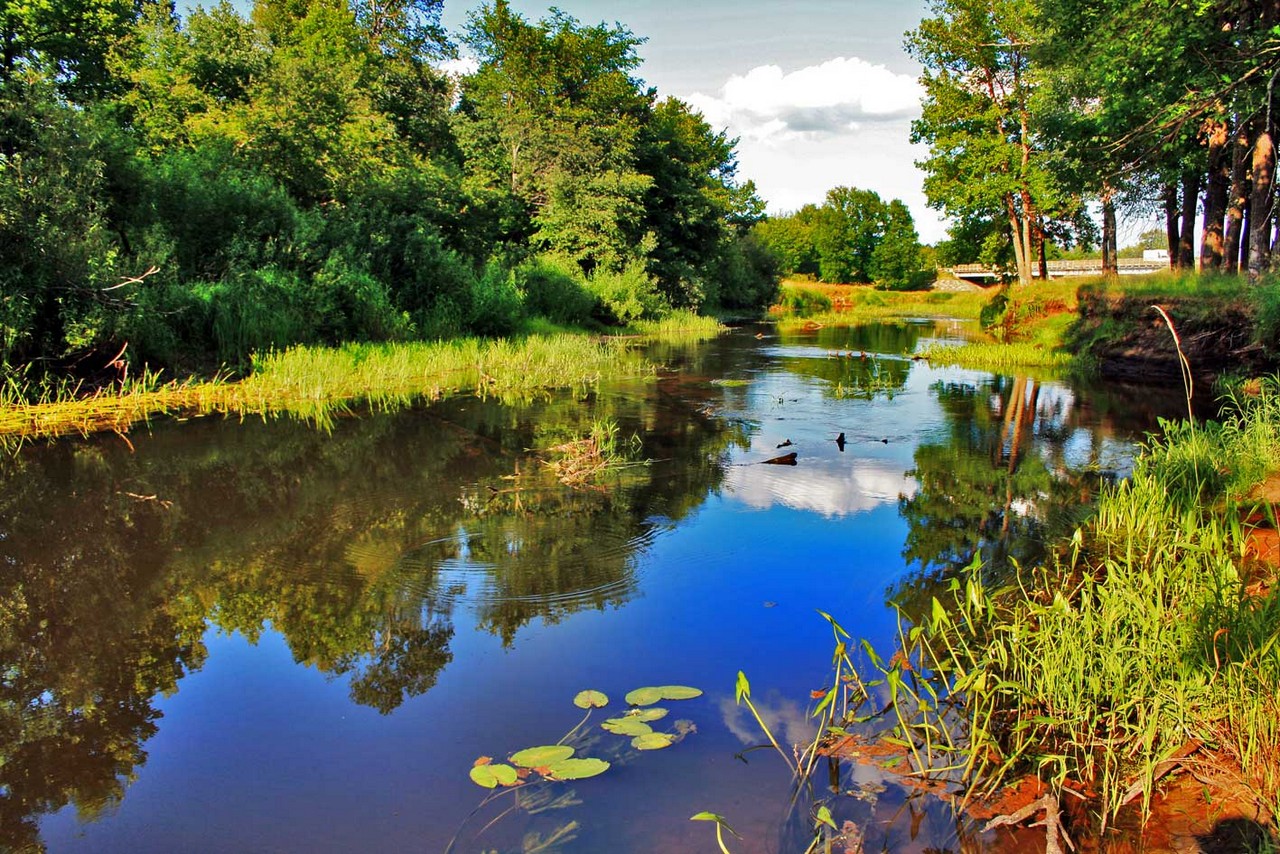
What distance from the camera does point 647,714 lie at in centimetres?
367

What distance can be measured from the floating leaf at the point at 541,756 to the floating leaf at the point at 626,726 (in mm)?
265

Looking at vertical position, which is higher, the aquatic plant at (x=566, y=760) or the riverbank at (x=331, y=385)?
the riverbank at (x=331, y=385)

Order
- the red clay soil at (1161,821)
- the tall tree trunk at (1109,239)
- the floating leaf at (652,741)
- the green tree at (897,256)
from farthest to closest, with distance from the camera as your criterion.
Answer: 1. the green tree at (897,256)
2. the tall tree trunk at (1109,239)
3. the floating leaf at (652,741)
4. the red clay soil at (1161,821)

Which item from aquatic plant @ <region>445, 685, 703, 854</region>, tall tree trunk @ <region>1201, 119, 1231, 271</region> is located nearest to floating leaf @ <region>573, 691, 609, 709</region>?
aquatic plant @ <region>445, 685, 703, 854</region>

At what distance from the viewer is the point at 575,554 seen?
5.93 m

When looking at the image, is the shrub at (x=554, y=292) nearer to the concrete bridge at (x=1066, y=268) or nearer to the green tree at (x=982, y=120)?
the green tree at (x=982, y=120)

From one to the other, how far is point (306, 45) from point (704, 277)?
1898cm

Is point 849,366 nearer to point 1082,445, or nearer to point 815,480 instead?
point 1082,445

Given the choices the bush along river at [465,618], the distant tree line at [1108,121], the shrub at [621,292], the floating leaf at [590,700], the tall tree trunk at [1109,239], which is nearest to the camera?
the bush along river at [465,618]

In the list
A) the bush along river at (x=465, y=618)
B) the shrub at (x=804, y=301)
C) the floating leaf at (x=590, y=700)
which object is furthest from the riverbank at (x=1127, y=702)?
the shrub at (x=804, y=301)

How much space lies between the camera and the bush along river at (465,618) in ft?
10.1

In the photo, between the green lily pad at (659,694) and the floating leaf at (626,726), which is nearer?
the floating leaf at (626,726)

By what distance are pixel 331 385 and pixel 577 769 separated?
11.0m

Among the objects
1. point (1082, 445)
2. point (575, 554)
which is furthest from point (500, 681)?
point (1082, 445)
